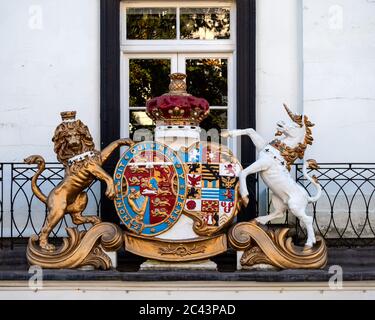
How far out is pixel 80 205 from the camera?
9492 millimetres

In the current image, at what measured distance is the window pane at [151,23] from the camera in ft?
35.8

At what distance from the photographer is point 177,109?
30.6 ft

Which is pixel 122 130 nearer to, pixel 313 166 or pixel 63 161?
pixel 63 161

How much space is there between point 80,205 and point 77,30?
89.2 inches

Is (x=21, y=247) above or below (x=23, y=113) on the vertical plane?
below

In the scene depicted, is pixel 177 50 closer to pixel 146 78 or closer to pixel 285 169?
pixel 146 78

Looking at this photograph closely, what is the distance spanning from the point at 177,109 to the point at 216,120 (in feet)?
5.46

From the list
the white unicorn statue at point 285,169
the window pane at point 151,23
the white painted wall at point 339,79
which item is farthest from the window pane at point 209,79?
the white unicorn statue at point 285,169

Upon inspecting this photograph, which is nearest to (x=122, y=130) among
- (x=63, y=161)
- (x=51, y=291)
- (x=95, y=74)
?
(x=95, y=74)

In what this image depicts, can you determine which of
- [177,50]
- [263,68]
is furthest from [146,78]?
[263,68]

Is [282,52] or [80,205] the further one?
[282,52]

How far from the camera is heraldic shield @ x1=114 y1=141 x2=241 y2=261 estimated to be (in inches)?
362

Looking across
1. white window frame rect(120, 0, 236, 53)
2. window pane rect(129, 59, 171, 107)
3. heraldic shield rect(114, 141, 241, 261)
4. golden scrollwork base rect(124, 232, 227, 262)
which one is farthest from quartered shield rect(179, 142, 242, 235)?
white window frame rect(120, 0, 236, 53)

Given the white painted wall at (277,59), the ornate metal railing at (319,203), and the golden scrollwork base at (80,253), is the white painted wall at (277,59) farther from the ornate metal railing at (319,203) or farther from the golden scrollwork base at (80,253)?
the golden scrollwork base at (80,253)
